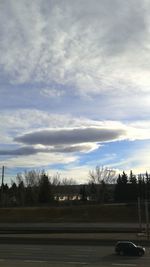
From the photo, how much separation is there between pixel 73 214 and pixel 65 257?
6196 centimetres

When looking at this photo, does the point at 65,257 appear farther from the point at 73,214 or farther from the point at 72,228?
the point at 73,214

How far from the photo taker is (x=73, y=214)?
92.7m

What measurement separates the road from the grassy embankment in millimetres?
46793

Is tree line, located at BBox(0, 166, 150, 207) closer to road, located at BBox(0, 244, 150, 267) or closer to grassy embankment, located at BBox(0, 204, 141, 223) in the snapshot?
grassy embankment, located at BBox(0, 204, 141, 223)

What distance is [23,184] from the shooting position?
153 m

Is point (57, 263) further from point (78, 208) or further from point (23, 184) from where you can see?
point (23, 184)

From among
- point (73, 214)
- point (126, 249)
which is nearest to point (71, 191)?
point (73, 214)

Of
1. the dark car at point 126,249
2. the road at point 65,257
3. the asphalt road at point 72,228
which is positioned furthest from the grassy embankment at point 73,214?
the dark car at point 126,249

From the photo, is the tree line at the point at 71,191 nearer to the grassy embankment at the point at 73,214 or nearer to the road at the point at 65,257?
the grassy embankment at the point at 73,214

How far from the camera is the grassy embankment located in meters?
86.2

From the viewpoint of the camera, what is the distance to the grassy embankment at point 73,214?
86250 mm

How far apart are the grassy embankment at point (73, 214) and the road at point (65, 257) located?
46.8 meters

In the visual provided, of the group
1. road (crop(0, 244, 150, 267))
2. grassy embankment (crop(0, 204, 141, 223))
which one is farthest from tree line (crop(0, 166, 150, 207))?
road (crop(0, 244, 150, 267))

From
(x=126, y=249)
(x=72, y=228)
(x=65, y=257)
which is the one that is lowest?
(x=65, y=257)
